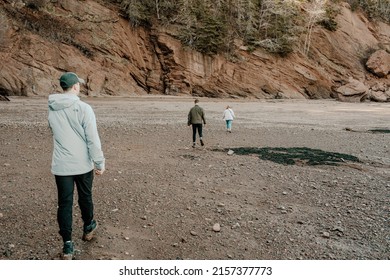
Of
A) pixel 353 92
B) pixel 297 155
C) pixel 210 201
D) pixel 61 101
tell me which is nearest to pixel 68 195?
pixel 61 101

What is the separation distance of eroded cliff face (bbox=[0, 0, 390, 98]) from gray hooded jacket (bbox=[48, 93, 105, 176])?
2968cm

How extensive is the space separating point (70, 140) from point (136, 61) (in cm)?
3611

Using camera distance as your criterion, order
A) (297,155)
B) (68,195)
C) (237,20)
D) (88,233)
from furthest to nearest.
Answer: (237,20), (297,155), (88,233), (68,195)

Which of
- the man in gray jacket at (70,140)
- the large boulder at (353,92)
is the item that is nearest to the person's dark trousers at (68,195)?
the man in gray jacket at (70,140)

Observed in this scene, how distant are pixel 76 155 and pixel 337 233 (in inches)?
145

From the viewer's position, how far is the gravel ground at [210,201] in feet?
14.5

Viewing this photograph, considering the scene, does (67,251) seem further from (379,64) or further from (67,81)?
(379,64)

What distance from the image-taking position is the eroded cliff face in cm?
3238

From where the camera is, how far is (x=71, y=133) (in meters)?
3.77

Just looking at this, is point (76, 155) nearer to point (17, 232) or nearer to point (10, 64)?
point (17, 232)

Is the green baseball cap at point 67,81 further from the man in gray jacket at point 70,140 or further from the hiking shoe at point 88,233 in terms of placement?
the hiking shoe at point 88,233

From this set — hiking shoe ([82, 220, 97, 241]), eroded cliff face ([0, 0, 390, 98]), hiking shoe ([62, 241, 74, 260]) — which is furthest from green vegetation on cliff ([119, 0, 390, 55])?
hiking shoe ([62, 241, 74, 260])

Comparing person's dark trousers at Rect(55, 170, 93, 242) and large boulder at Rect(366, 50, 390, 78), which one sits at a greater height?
large boulder at Rect(366, 50, 390, 78)

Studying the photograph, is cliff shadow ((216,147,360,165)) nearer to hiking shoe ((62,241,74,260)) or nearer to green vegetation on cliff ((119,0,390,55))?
hiking shoe ((62,241,74,260))
